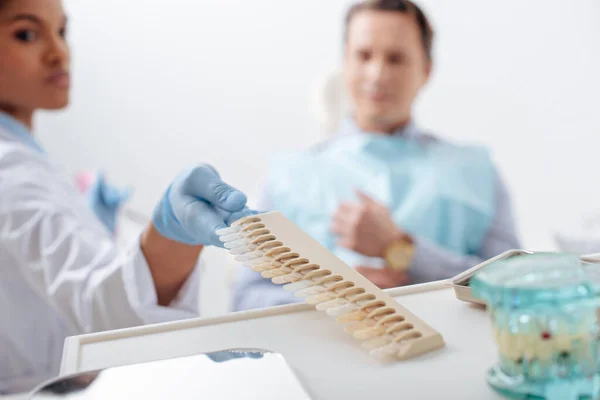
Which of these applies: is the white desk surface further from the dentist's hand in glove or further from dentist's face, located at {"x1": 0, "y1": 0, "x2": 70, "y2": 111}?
dentist's face, located at {"x1": 0, "y1": 0, "x2": 70, "y2": 111}

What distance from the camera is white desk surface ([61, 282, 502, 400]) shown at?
0.40 metres

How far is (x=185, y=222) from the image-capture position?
640 mm

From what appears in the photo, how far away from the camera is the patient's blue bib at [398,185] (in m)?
1.26

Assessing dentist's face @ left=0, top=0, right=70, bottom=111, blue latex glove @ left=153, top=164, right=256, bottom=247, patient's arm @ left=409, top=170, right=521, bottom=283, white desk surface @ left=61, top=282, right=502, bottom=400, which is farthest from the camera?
patient's arm @ left=409, top=170, right=521, bottom=283

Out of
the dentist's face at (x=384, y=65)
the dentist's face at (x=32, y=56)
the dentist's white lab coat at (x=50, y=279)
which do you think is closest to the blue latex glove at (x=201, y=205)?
the dentist's white lab coat at (x=50, y=279)

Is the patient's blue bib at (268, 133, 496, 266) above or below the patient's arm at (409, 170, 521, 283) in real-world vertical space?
above

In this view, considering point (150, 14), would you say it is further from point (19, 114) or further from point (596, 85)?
point (596, 85)

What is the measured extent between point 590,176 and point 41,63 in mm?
1537

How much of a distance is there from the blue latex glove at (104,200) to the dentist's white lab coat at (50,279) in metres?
0.30

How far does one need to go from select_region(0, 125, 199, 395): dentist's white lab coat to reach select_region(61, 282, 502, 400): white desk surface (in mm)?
275

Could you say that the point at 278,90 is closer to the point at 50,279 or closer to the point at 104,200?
the point at 104,200

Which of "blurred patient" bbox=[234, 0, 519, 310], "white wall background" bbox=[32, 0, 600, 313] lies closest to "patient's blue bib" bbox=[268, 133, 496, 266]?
"blurred patient" bbox=[234, 0, 519, 310]

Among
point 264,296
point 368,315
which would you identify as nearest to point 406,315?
point 368,315

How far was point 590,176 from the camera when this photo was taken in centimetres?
198
